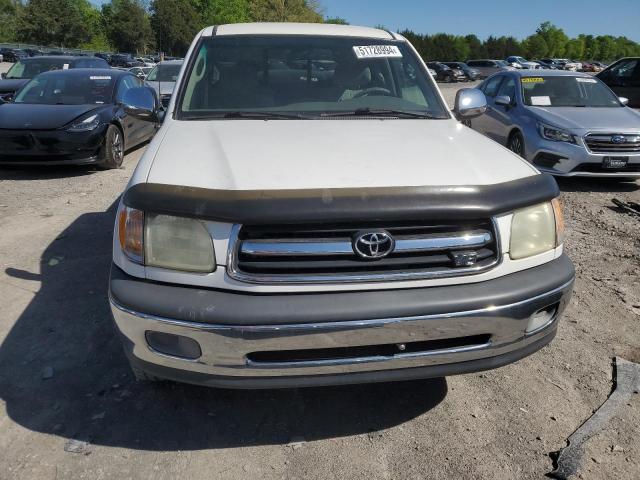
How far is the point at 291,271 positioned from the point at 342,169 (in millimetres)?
513

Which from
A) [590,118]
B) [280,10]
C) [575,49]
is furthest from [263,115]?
[575,49]

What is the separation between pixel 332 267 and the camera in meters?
2.14

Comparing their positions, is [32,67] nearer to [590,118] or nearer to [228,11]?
[590,118]

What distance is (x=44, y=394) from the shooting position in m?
2.78

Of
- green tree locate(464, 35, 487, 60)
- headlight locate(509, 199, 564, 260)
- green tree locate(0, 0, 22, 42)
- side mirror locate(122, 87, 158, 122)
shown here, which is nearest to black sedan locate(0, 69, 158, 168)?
side mirror locate(122, 87, 158, 122)

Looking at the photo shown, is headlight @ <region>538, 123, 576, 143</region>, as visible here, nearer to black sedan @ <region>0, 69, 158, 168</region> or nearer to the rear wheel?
the rear wheel

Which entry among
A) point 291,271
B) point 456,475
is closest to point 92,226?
point 291,271

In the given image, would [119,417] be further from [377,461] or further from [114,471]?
[377,461]

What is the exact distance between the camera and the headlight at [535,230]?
2.31 m

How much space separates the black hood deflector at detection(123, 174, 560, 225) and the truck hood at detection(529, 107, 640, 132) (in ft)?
18.6

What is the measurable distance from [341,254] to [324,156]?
56 cm

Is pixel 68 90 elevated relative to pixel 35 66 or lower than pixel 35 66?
elevated

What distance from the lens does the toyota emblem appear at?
2115mm

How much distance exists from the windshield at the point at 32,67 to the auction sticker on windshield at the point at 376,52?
1125cm
